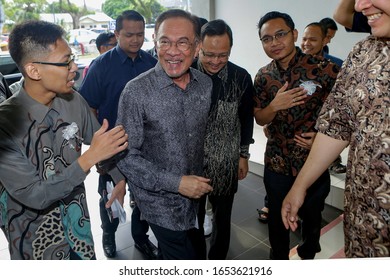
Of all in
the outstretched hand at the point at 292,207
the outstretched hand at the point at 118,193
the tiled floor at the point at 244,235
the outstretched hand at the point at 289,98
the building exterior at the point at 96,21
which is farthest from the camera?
the building exterior at the point at 96,21

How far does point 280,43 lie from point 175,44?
533 millimetres

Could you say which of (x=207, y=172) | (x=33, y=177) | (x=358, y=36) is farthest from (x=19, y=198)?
(x=358, y=36)

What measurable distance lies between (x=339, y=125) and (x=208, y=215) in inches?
50.0

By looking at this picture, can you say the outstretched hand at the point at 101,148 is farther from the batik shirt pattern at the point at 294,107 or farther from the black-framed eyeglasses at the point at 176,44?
the batik shirt pattern at the point at 294,107

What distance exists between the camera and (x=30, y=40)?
853 millimetres

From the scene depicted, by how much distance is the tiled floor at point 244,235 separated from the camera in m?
1.54

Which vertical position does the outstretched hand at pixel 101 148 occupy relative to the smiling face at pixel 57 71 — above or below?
below

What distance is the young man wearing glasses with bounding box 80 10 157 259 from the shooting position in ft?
5.23

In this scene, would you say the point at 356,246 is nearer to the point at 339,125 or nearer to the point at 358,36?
the point at 339,125

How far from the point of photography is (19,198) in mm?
787

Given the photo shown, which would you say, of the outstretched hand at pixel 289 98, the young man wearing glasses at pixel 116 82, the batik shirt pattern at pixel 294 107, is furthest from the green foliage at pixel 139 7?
the outstretched hand at pixel 289 98

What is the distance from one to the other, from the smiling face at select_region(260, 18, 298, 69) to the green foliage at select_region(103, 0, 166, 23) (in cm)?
96

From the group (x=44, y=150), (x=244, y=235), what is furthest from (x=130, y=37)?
(x=244, y=235)

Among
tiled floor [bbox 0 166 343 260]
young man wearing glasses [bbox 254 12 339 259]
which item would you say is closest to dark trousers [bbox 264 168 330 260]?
young man wearing glasses [bbox 254 12 339 259]
